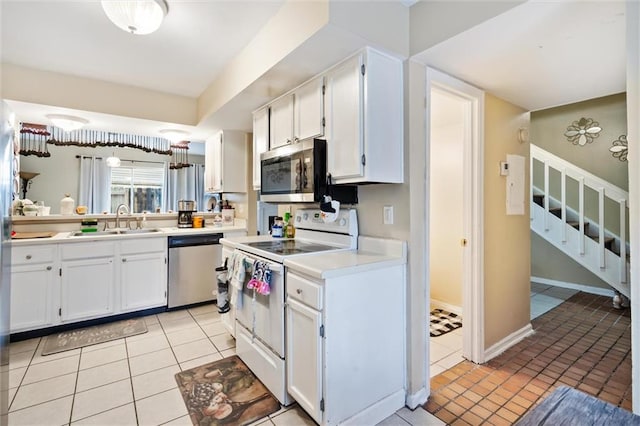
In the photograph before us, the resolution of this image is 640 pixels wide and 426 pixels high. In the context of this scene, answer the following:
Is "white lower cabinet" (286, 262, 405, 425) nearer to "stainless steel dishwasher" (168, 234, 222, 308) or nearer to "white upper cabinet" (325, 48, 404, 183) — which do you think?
"white upper cabinet" (325, 48, 404, 183)

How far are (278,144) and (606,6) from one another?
207cm

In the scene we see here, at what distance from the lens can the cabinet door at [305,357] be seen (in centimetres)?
158

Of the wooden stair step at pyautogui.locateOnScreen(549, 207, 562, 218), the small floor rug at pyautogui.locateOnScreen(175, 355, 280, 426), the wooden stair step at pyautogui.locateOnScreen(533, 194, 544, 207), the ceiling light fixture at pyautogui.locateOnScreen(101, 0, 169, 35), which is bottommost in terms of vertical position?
the small floor rug at pyautogui.locateOnScreen(175, 355, 280, 426)

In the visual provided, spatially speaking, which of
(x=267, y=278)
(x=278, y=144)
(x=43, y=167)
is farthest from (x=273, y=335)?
(x=43, y=167)

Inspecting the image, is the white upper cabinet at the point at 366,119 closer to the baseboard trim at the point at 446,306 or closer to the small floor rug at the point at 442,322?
the small floor rug at the point at 442,322

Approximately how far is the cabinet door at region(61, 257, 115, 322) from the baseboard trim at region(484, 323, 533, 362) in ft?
11.8

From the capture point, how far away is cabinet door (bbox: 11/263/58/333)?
273 cm

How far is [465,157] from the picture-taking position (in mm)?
2426

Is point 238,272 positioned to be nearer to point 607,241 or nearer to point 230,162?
point 230,162

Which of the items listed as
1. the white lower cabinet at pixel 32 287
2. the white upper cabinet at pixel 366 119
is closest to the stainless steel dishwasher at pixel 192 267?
the white lower cabinet at pixel 32 287

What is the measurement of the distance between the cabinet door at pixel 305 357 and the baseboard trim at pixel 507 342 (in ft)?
5.26

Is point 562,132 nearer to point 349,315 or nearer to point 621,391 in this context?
point 621,391

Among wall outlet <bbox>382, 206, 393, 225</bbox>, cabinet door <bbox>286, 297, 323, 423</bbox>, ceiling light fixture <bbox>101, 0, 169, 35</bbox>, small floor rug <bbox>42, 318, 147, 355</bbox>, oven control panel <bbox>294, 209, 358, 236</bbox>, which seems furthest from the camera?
small floor rug <bbox>42, 318, 147, 355</bbox>

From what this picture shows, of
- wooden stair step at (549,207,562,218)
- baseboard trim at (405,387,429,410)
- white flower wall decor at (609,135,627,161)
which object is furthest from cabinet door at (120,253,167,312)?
white flower wall decor at (609,135,627,161)
